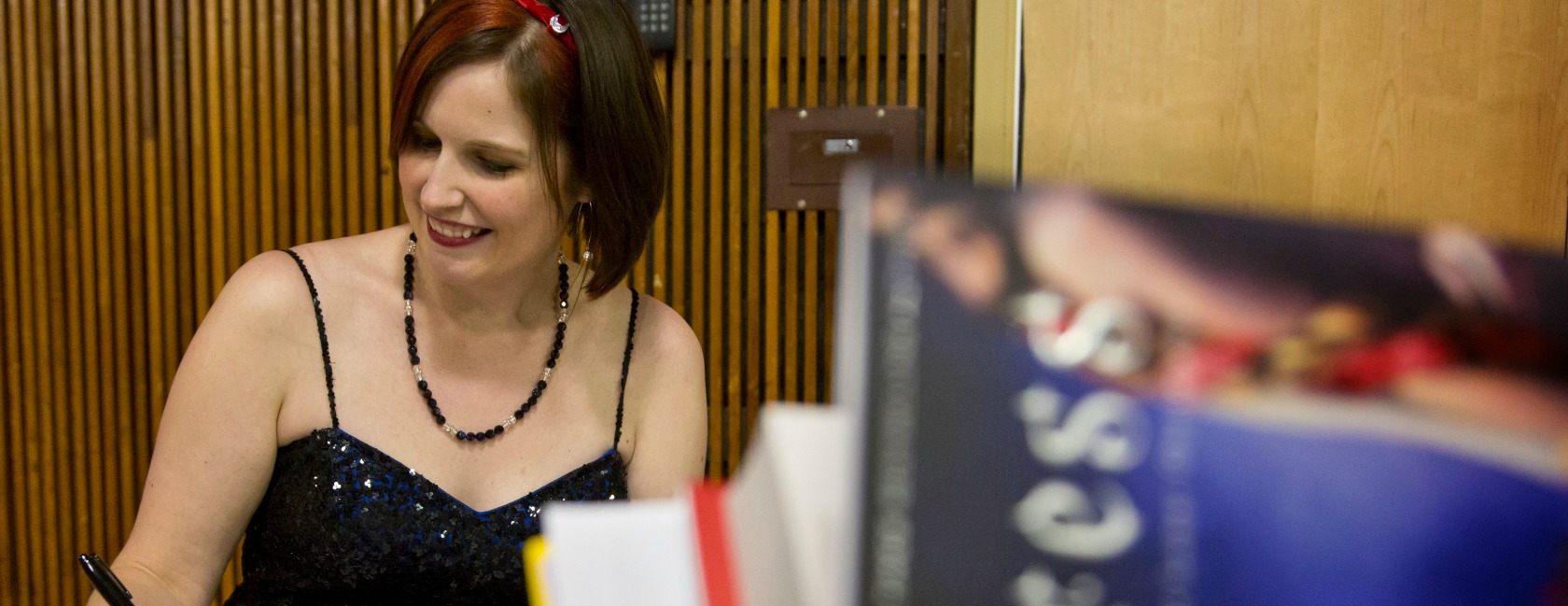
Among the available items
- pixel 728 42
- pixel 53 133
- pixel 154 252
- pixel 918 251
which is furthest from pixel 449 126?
pixel 53 133

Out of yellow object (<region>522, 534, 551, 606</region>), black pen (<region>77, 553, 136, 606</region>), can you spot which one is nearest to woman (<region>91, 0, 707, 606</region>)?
black pen (<region>77, 553, 136, 606</region>)

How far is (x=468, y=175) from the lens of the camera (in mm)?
1345

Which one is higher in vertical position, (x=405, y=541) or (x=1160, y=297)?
(x=1160, y=297)

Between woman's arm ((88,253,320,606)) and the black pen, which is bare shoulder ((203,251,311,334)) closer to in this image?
woman's arm ((88,253,320,606))

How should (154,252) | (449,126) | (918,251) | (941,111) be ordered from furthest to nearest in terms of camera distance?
(154,252)
(941,111)
(449,126)
(918,251)

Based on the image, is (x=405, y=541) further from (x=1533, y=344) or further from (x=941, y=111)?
(x=941, y=111)

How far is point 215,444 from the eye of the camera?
4.44 feet

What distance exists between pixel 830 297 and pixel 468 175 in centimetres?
130

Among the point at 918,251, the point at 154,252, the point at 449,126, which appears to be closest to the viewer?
the point at 918,251

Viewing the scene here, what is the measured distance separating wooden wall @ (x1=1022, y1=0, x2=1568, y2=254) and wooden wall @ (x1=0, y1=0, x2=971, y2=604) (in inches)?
14.3

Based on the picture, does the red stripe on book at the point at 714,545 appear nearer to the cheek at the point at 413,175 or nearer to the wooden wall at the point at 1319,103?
the cheek at the point at 413,175

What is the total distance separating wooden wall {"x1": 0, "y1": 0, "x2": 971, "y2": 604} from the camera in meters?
2.53

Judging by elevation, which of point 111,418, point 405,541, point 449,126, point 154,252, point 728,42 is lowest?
point 111,418

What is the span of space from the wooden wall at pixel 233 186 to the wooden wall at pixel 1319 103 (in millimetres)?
362
